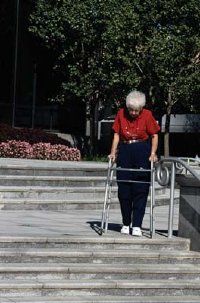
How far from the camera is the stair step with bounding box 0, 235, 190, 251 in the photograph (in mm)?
9352

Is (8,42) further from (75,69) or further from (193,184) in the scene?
(193,184)

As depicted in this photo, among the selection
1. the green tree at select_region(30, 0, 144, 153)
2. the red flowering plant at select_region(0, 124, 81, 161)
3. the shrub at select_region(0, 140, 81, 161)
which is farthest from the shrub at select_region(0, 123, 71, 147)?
the green tree at select_region(30, 0, 144, 153)

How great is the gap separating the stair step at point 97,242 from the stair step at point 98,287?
0.75 metres

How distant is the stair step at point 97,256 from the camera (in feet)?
29.9

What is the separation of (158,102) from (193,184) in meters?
19.9

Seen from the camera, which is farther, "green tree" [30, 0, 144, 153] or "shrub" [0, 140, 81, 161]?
"green tree" [30, 0, 144, 153]

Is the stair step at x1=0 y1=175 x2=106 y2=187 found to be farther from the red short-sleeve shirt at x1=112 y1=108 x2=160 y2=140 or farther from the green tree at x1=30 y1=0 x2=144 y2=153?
the green tree at x1=30 y1=0 x2=144 y2=153

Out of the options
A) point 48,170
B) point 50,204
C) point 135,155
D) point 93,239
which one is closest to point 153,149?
point 135,155

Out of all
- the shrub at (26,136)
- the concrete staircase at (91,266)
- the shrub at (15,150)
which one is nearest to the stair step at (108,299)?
the concrete staircase at (91,266)

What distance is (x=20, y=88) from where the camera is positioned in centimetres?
3259

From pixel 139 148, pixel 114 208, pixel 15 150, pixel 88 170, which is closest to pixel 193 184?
pixel 139 148

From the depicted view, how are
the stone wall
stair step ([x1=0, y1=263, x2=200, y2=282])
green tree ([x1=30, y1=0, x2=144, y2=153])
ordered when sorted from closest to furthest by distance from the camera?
1. stair step ([x1=0, y1=263, x2=200, y2=282])
2. the stone wall
3. green tree ([x1=30, y1=0, x2=144, y2=153])

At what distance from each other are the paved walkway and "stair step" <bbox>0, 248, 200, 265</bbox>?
78 centimetres

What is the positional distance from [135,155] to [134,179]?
0.30 meters
